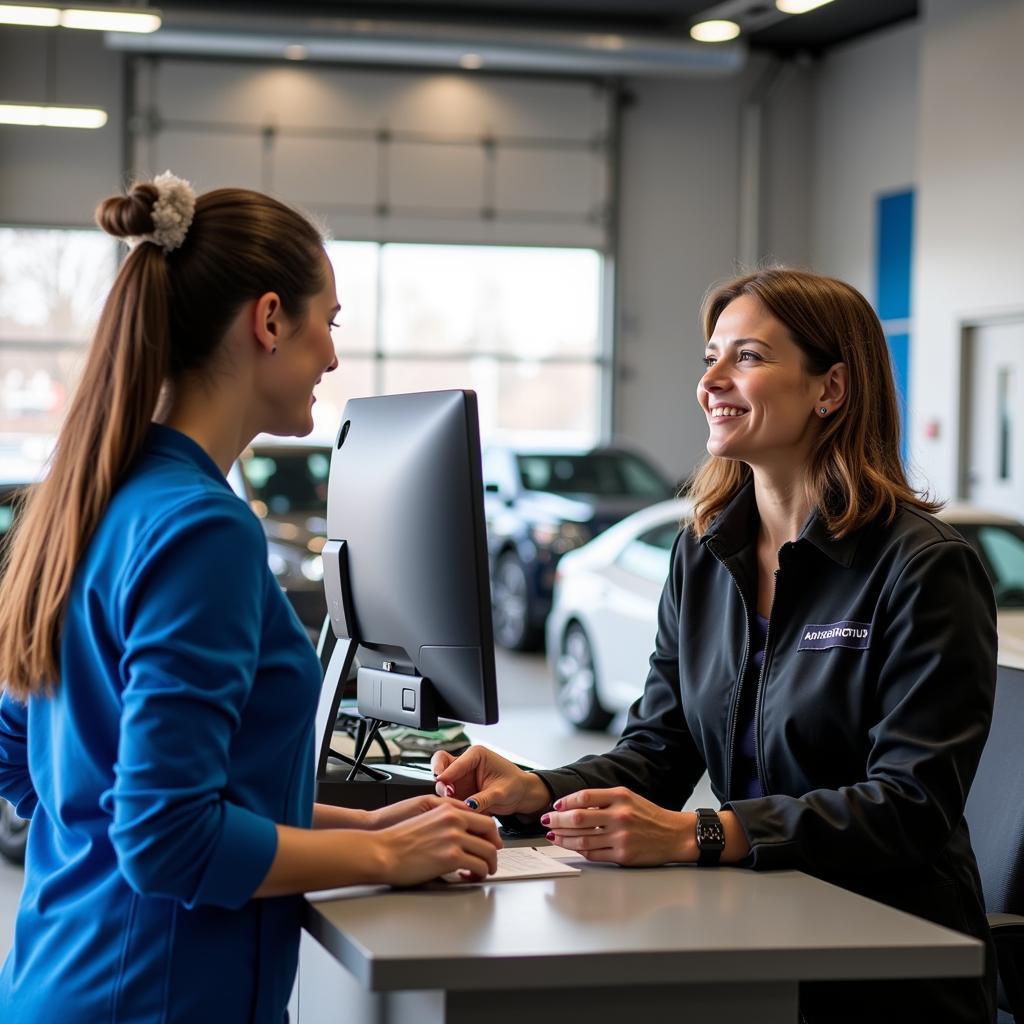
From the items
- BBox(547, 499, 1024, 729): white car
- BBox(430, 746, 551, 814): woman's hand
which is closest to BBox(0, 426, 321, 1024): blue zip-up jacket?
BBox(430, 746, 551, 814): woman's hand

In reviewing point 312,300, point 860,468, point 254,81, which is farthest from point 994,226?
point 312,300

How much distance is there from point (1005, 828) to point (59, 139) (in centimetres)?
1316

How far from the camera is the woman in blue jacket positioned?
145 cm

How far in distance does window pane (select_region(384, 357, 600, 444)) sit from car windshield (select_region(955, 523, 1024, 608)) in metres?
9.03

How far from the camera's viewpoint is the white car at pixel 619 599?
611 centimetres

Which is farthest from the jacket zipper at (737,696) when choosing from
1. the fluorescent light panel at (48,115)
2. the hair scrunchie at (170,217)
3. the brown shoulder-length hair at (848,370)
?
the fluorescent light panel at (48,115)

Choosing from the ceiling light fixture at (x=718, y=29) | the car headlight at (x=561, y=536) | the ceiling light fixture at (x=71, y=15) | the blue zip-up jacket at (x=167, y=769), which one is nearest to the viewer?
the blue zip-up jacket at (x=167, y=769)

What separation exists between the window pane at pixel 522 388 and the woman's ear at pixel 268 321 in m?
13.1

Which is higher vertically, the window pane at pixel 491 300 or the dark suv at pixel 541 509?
the window pane at pixel 491 300

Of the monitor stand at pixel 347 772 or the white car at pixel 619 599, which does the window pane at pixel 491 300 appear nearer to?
the white car at pixel 619 599

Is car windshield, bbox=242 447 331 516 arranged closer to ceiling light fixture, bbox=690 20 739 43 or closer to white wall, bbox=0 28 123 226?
ceiling light fixture, bbox=690 20 739 43

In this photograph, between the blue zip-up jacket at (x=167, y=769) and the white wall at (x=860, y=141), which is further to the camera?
the white wall at (x=860, y=141)

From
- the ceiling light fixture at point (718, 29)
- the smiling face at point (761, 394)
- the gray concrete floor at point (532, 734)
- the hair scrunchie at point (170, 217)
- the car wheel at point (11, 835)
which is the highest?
the ceiling light fixture at point (718, 29)

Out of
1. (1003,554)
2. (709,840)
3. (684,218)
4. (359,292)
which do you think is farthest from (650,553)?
(684,218)
